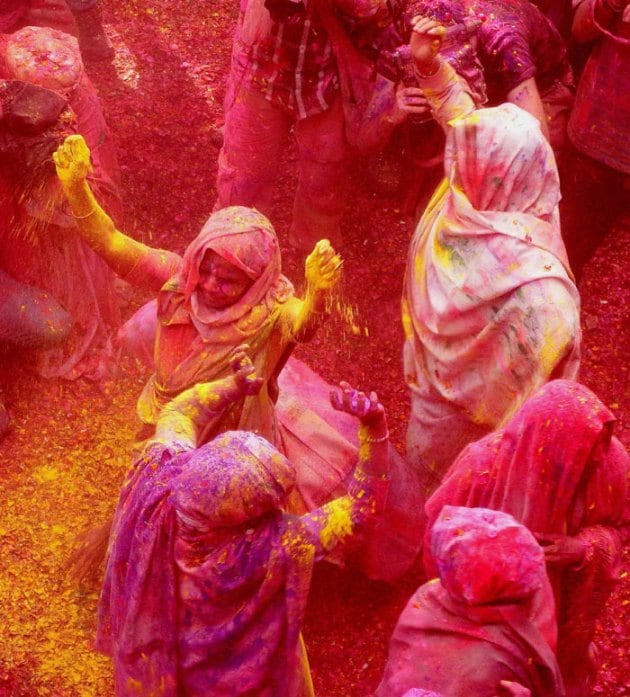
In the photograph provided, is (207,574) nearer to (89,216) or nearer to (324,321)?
(324,321)

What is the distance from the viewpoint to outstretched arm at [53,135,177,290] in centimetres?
360

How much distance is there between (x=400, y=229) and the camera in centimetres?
605

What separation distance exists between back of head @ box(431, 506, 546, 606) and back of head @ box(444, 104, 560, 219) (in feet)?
4.71

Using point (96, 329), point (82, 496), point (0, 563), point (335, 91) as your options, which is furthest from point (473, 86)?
point (0, 563)

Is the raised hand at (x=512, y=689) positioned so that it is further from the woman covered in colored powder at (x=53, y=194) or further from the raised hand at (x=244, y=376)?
the woman covered in colored powder at (x=53, y=194)

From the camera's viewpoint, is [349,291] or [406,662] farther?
[349,291]

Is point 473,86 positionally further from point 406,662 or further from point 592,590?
point 406,662

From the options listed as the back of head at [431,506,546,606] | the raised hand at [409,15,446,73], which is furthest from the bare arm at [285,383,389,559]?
the raised hand at [409,15,446,73]

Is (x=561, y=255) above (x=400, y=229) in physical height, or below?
above

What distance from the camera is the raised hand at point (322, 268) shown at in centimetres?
347

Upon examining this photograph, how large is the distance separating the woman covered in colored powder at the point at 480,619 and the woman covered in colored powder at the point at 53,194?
9.05 ft

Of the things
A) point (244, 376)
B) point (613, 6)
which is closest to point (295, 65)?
point (613, 6)

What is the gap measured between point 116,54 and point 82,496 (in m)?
3.62

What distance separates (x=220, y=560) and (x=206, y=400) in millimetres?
729
